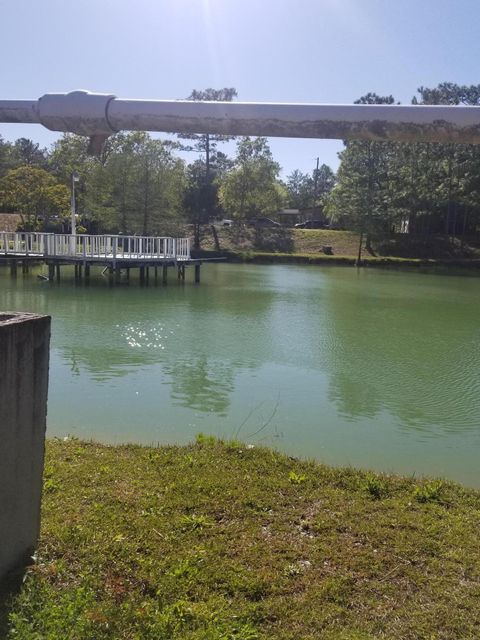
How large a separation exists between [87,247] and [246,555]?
23841mm

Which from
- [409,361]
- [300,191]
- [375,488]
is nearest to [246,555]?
[375,488]

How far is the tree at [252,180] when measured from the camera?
50469 mm

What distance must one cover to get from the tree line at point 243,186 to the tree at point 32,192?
0.06 m

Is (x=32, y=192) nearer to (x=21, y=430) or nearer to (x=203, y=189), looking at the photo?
(x=203, y=189)

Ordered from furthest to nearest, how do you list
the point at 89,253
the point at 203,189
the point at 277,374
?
the point at 203,189, the point at 89,253, the point at 277,374

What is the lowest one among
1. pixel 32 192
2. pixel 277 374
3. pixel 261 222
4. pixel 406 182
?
pixel 277 374

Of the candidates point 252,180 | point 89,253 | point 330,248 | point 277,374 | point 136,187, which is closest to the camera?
point 277,374

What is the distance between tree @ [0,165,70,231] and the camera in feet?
112

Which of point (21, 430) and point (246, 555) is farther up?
point (21, 430)

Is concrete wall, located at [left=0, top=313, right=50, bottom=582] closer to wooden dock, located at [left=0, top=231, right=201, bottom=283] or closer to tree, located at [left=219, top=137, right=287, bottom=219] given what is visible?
wooden dock, located at [left=0, top=231, right=201, bottom=283]

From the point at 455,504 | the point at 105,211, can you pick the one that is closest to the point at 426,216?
the point at 105,211

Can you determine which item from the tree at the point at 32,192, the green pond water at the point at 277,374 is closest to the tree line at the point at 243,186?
the tree at the point at 32,192

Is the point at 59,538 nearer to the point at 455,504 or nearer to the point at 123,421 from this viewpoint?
the point at 455,504

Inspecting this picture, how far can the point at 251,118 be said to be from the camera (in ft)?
6.91
